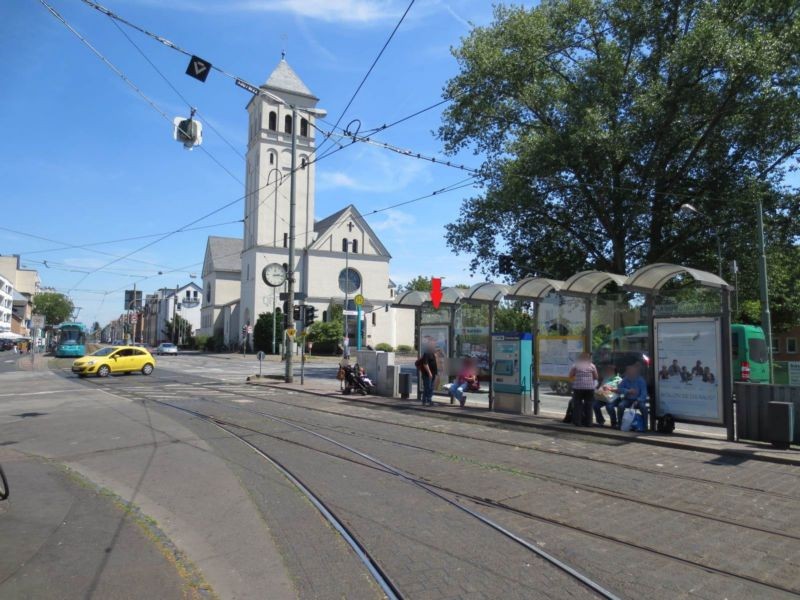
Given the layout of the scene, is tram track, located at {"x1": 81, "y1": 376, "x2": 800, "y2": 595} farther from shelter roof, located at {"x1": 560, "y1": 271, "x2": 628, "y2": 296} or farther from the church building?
the church building

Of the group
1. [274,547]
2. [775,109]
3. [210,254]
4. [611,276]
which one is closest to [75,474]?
[274,547]

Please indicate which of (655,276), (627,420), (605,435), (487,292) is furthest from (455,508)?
(487,292)

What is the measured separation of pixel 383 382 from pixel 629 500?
44.8 ft

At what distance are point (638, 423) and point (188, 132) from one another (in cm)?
1166

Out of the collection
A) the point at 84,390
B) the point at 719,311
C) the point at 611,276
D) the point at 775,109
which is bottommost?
the point at 84,390

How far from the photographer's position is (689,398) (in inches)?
451

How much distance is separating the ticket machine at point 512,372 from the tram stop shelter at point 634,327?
158 mm

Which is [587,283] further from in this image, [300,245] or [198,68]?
[300,245]

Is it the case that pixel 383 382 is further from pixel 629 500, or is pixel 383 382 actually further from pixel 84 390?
pixel 629 500

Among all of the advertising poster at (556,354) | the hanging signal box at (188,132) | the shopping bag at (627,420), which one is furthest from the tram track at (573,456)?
the hanging signal box at (188,132)

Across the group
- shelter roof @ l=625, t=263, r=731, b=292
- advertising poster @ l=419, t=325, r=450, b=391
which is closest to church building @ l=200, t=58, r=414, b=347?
advertising poster @ l=419, t=325, r=450, b=391

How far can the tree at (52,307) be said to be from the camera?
14143 cm

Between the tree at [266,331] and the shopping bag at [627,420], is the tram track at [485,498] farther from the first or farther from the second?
the tree at [266,331]

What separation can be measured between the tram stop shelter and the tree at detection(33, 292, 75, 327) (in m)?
147
